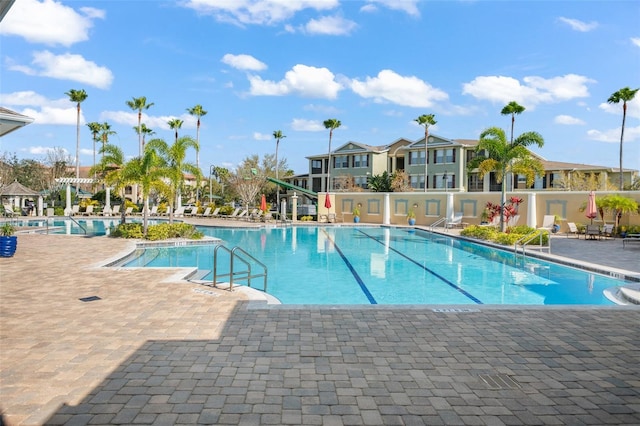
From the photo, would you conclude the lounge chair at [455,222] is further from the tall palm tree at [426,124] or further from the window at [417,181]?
the window at [417,181]

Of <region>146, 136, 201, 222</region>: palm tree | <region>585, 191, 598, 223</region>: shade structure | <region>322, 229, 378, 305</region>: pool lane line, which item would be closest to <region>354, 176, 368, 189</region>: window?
<region>585, 191, 598, 223</region>: shade structure

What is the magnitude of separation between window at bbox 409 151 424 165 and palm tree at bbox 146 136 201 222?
27.7 metres

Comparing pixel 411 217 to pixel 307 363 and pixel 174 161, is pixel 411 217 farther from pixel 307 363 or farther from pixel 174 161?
Answer: pixel 307 363

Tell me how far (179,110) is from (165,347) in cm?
4486

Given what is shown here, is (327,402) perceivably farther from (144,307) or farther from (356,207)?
(356,207)

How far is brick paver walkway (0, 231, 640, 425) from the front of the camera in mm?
3371

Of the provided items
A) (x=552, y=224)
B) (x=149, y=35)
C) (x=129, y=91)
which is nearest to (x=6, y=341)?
(x=149, y=35)

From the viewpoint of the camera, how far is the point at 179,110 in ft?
150

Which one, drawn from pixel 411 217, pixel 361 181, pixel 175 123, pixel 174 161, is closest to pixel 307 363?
pixel 174 161

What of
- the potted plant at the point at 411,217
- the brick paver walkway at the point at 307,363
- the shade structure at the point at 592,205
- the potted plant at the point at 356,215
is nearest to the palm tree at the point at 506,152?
the shade structure at the point at 592,205

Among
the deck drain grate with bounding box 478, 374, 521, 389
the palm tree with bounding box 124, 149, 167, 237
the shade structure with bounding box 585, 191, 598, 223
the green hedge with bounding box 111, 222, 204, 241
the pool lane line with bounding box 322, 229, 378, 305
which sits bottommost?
the pool lane line with bounding box 322, 229, 378, 305

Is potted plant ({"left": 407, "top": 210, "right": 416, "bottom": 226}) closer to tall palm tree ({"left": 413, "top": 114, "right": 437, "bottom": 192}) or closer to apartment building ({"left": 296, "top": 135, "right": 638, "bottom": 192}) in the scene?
apartment building ({"left": 296, "top": 135, "right": 638, "bottom": 192})

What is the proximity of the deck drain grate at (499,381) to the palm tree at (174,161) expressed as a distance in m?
17.4

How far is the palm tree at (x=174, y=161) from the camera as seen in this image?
63.2ft
